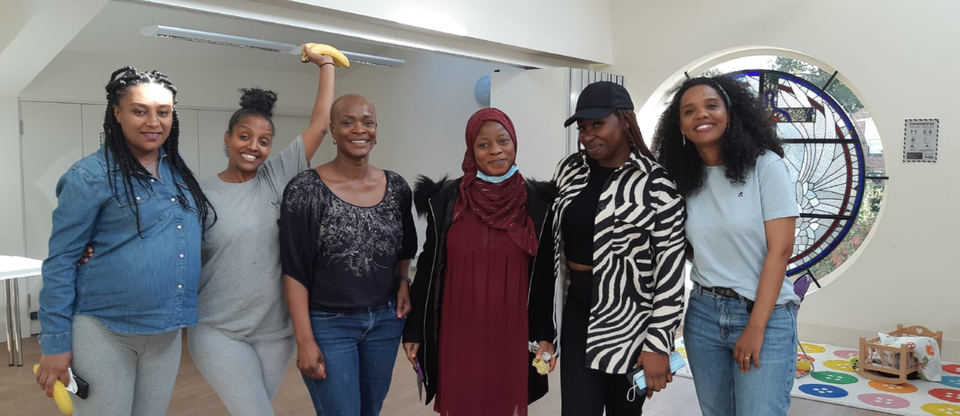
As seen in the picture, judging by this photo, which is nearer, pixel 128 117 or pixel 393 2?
pixel 128 117

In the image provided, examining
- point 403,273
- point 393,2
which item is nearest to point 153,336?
point 403,273

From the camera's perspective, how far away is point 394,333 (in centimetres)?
223

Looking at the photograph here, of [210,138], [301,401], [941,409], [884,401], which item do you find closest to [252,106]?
[301,401]

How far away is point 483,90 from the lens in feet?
24.8

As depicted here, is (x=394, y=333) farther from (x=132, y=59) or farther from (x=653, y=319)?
(x=132, y=59)

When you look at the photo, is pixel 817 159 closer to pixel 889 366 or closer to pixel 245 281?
pixel 889 366

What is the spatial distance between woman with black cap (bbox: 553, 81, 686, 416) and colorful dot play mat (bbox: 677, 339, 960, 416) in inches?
102

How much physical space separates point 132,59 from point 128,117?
18.8 feet

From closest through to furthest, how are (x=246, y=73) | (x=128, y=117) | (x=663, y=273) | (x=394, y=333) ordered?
(x=128, y=117) < (x=663, y=273) < (x=394, y=333) < (x=246, y=73)

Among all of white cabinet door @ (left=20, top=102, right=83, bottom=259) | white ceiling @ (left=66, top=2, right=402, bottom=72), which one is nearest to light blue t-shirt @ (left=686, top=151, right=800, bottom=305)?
white ceiling @ (left=66, top=2, right=402, bottom=72)

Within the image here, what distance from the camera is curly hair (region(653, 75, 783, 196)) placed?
2.00 metres

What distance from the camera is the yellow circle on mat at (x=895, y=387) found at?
4.25 meters

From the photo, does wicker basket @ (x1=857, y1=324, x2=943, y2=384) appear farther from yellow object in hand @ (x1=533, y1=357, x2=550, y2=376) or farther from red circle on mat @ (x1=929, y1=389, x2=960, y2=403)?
yellow object in hand @ (x1=533, y1=357, x2=550, y2=376)

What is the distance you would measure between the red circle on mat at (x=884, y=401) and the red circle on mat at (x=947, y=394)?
0.78 ft
